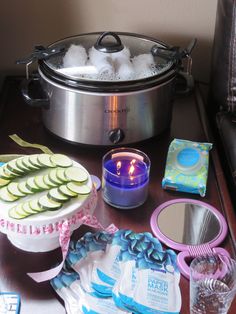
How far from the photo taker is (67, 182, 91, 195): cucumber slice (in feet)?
2.66

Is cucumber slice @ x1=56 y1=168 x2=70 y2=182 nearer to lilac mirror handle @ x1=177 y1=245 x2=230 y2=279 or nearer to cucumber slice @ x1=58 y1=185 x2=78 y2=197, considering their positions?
cucumber slice @ x1=58 y1=185 x2=78 y2=197

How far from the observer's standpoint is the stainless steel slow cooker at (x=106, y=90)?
1.00 metres

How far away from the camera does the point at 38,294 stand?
759 millimetres

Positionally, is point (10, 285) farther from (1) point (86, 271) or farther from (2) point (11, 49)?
(2) point (11, 49)

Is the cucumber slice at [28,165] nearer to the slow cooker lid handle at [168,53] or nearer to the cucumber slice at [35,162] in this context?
the cucumber slice at [35,162]

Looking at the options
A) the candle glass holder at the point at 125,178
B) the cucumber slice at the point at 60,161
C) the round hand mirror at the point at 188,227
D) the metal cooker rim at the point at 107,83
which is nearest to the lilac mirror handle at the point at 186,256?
the round hand mirror at the point at 188,227

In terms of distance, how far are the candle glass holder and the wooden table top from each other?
19 millimetres

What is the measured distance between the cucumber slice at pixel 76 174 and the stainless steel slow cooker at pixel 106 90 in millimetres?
191

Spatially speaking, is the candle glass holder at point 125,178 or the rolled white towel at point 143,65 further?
the rolled white towel at point 143,65

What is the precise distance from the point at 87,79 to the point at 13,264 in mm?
406

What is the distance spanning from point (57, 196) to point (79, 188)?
45 millimetres

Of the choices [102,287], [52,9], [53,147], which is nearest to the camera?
[102,287]

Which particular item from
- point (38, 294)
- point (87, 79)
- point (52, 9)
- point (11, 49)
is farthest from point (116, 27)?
point (38, 294)

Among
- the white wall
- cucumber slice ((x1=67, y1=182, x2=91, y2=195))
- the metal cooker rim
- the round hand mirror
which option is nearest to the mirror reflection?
the round hand mirror
